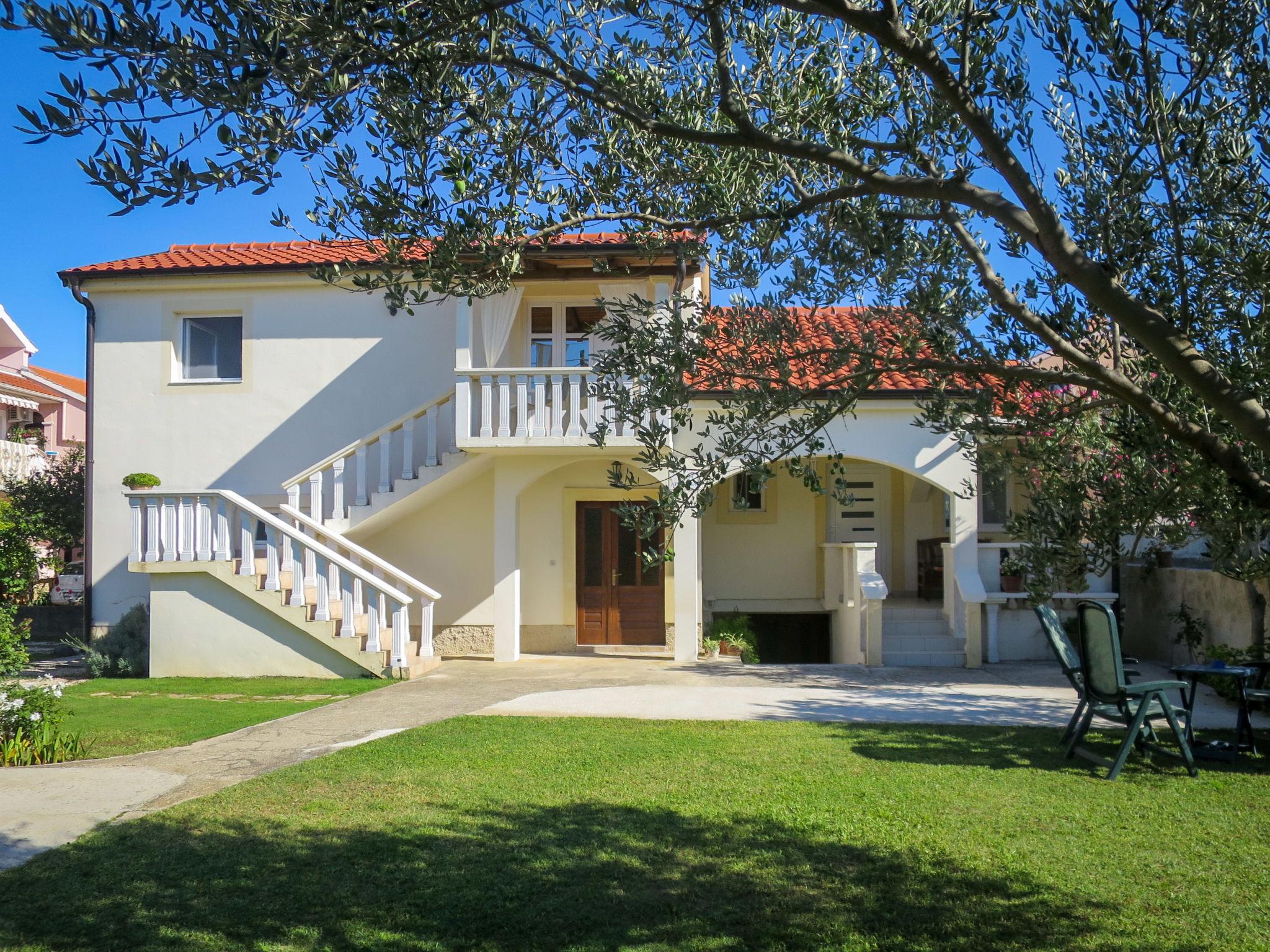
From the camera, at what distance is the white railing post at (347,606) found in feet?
42.3

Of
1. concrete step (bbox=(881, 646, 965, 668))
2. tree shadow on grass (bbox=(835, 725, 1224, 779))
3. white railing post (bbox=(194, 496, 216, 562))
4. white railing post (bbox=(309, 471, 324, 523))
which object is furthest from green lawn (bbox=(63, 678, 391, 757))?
concrete step (bbox=(881, 646, 965, 668))

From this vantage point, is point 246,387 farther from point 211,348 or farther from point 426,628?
point 426,628

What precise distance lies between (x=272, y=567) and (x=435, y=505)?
9.55 feet

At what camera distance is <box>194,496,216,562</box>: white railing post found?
13.2 metres

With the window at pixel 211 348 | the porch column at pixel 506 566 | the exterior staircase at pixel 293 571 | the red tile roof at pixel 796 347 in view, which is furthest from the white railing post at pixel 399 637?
the red tile roof at pixel 796 347

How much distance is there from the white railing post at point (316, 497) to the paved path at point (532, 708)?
111 inches

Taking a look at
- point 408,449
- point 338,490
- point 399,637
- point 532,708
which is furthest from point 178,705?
point 408,449

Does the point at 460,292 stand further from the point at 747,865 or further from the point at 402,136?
the point at 747,865

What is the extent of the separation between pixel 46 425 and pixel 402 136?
103 feet

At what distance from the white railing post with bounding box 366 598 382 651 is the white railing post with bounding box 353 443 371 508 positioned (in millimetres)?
1853

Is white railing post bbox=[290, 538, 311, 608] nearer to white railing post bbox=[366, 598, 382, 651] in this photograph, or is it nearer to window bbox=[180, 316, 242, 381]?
white railing post bbox=[366, 598, 382, 651]

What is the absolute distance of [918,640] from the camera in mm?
13953

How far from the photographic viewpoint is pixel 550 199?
5.24 meters

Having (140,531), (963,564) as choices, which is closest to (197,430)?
(140,531)
